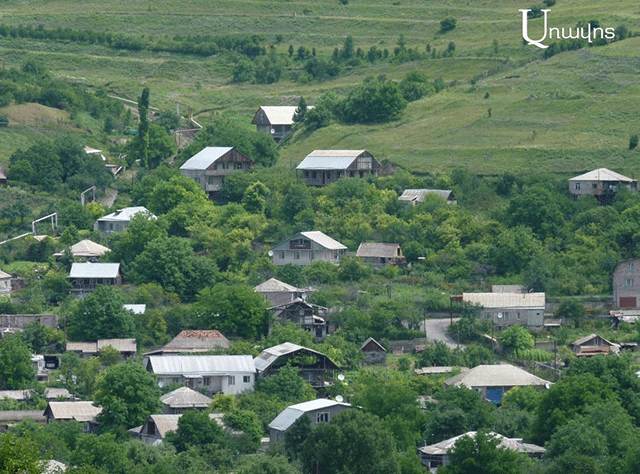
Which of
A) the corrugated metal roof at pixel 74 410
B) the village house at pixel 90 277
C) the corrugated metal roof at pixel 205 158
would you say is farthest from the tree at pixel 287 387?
the corrugated metal roof at pixel 205 158

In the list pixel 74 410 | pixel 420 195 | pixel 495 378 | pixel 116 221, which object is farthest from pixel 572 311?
pixel 116 221

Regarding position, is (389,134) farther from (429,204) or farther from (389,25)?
(389,25)

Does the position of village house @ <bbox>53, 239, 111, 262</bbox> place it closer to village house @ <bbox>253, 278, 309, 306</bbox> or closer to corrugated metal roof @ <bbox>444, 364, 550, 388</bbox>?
village house @ <bbox>253, 278, 309, 306</bbox>

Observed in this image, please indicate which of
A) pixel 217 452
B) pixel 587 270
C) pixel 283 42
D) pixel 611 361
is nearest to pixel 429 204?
pixel 587 270

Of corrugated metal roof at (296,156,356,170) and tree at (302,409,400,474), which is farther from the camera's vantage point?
corrugated metal roof at (296,156,356,170)

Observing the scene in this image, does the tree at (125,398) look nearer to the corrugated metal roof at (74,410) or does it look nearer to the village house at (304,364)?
the corrugated metal roof at (74,410)

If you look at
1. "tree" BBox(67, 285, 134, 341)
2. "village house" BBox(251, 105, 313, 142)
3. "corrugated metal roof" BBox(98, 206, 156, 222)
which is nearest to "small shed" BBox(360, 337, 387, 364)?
"tree" BBox(67, 285, 134, 341)

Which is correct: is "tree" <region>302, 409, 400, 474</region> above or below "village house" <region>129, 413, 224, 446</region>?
above

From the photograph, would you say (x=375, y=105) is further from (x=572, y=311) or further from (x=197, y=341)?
(x=197, y=341)
